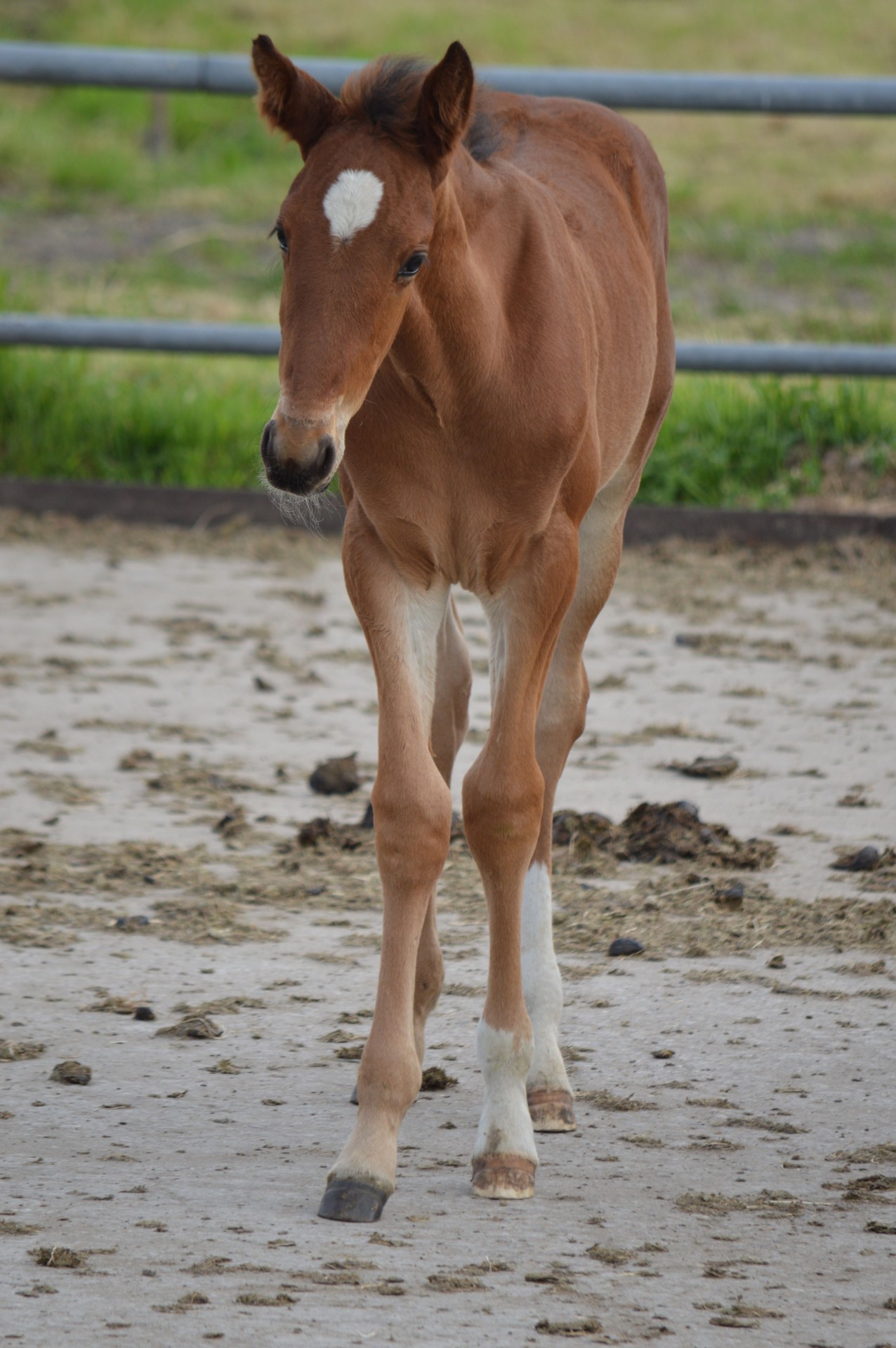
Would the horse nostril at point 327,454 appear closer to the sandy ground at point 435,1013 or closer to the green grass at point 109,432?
the sandy ground at point 435,1013

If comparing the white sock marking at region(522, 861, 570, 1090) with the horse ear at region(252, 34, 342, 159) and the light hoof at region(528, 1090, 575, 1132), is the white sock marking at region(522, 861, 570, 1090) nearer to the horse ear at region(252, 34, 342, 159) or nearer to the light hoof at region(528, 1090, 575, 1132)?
the light hoof at region(528, 1090, 575, 1132)

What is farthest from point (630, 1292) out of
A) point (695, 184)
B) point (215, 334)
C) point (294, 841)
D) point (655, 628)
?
point (695, 184)

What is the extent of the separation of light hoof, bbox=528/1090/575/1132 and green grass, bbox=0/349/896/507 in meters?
4.57

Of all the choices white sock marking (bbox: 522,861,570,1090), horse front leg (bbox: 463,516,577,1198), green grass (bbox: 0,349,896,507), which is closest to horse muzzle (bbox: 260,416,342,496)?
horse front leg (bbox: 463,516,577,1198)

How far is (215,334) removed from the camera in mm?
6941

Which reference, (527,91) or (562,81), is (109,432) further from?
(562,81)

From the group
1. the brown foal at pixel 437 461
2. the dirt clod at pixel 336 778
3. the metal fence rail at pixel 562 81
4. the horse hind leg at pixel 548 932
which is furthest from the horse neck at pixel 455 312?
the metal fence rail at pixel 562 81

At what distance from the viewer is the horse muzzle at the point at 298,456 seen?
7.64 feet

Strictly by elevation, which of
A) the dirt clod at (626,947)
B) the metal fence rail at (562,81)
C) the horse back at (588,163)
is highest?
the metal fence rail at (562,81)

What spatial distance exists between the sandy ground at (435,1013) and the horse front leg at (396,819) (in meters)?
0.13

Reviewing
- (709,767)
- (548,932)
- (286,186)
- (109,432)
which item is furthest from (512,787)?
(286,186)

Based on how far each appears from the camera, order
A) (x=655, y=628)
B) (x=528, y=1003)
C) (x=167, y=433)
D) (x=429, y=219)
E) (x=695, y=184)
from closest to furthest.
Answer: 1. (x=429, y=219)
2. (x=528, y=1003)
3. (x=655, y=628)
4. (x=167, y=433)
5. (x=695, y=184)

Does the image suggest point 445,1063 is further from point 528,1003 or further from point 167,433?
point 167,433

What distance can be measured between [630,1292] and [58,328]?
554cm
